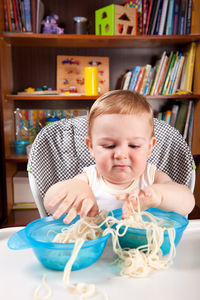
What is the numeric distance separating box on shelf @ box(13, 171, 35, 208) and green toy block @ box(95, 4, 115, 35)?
4.67 ft

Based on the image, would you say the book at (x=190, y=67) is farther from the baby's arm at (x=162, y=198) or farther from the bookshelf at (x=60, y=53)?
the baby's arm at (x=162, y=198)

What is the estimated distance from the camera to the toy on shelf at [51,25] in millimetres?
2305

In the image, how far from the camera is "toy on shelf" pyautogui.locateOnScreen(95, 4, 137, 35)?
222 cm

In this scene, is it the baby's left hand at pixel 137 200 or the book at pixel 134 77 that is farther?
the book at pixel 134 77

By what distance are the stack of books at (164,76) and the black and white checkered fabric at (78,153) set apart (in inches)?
53.3

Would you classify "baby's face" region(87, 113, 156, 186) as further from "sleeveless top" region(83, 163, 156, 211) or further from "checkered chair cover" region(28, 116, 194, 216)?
"checkered chair cover" region(28, 116, 194, 216)

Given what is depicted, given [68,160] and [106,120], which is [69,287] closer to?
[106,120]

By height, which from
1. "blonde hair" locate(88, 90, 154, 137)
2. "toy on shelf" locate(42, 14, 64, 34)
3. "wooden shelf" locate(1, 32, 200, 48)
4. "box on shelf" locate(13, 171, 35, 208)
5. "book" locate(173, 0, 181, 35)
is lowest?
"box on shelf" locate(13, 171, 35, 208)

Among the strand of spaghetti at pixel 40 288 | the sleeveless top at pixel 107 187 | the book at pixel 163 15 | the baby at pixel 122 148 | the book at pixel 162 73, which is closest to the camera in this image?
the strand of spaghetti at pixel 40 288

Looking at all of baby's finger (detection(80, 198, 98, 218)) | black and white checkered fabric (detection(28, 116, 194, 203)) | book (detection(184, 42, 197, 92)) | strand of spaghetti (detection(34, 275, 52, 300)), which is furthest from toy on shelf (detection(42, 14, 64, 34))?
strand of spaghetti (detection(34, 275, 52, 300))

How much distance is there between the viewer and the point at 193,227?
796 mm

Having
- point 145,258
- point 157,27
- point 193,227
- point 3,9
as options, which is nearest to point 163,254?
point 145,258

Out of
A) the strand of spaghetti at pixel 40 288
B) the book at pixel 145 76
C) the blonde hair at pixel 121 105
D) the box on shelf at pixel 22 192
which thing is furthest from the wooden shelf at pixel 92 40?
the strand of spaghetti at pixel 40 288

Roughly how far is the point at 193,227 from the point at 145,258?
0.93ft
